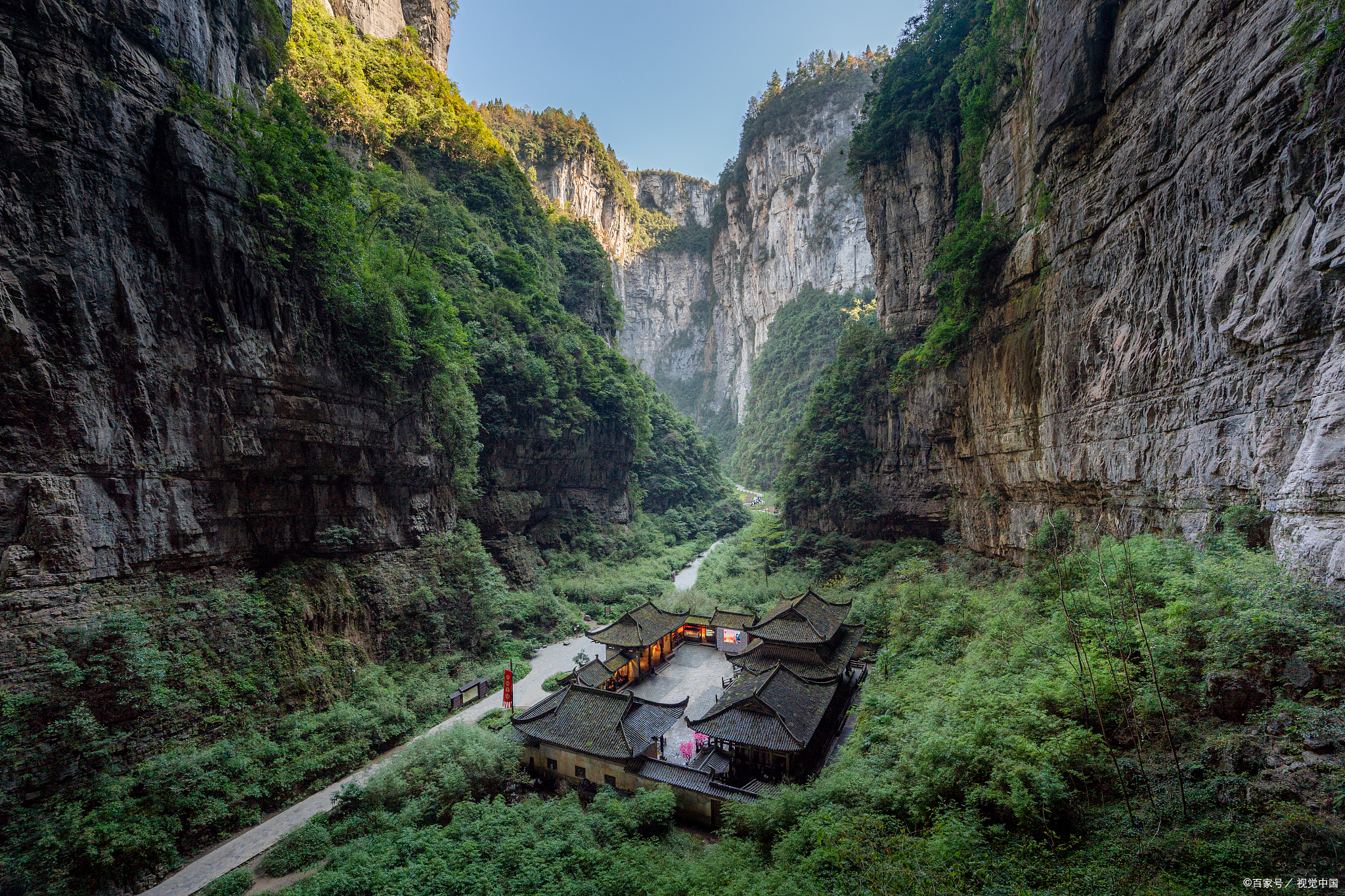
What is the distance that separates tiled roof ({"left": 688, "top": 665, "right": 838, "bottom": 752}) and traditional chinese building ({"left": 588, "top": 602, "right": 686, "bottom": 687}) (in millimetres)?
5012

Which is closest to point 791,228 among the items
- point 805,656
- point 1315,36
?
point 805,656

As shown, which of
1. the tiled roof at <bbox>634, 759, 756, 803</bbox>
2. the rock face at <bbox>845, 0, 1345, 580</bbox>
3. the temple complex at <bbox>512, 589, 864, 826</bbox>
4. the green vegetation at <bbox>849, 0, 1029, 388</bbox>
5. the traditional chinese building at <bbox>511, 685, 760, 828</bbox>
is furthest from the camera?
the green vegetation at <bbox>849, 0, 1029, 388</bbox>

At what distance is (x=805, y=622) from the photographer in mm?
17531

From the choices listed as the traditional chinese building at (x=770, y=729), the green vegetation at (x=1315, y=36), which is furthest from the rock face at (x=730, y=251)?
the green vegetation at (x=1315, y=36)

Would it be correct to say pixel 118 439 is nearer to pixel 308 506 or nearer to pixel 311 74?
pixel 308 506

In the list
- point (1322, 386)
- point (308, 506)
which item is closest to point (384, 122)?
point (308, 506)

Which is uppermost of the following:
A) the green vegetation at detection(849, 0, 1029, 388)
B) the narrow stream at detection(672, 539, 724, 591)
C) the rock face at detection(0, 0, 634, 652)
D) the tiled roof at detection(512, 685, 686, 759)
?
the green vegetation at detection(849, 0, 1029, 388)

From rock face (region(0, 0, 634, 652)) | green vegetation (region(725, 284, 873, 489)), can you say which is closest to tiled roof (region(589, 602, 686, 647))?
rock face (region(0, 0, 634, 652))

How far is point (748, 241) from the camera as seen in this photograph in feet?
249

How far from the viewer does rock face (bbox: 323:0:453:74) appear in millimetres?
32250

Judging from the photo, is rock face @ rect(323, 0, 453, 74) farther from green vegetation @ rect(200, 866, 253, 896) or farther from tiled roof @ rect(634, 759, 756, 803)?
tiled roof @ rect(634, 759, 756, 803)

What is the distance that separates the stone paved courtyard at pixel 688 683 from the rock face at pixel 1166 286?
1162 cm

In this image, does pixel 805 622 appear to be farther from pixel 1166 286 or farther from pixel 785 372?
pixel 785 372

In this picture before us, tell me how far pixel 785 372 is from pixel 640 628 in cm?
4813
